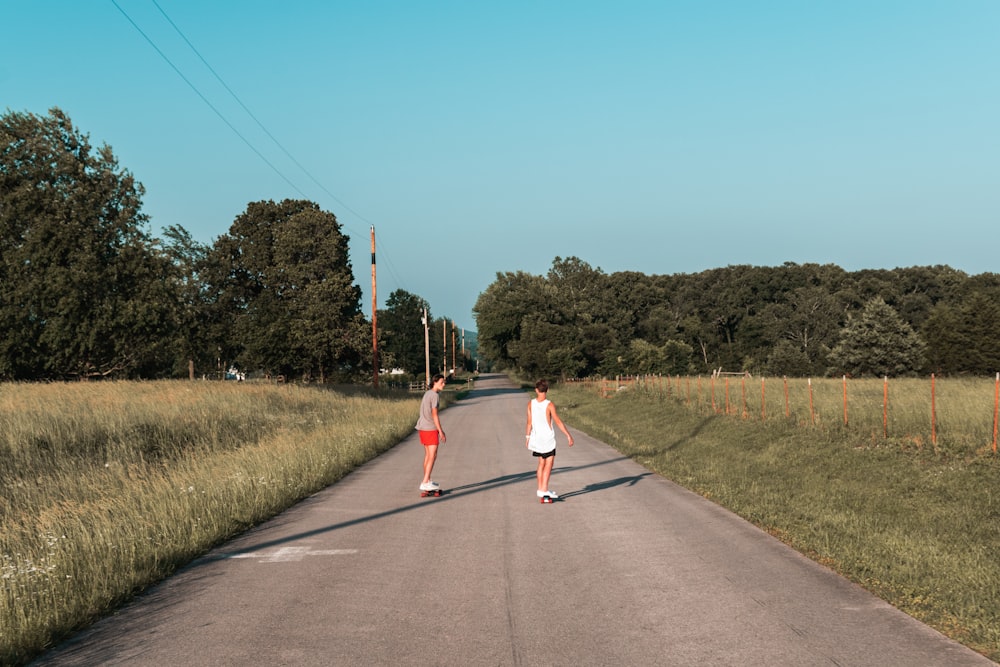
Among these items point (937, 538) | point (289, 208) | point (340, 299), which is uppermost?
point (289, 208)

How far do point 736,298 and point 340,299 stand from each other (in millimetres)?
69079

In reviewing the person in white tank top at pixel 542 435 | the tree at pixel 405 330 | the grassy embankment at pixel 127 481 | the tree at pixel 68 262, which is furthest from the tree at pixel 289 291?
the tree at pixel 405 330

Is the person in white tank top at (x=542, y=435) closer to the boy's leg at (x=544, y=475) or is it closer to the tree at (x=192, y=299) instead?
the boy's leg at (x=544, y=475)

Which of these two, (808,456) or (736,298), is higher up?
(736,298)

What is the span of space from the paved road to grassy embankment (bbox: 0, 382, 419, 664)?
0.40 m

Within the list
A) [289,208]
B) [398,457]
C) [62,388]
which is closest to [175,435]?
[398,457]

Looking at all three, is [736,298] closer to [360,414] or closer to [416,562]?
[360,414]

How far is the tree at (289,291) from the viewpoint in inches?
2275

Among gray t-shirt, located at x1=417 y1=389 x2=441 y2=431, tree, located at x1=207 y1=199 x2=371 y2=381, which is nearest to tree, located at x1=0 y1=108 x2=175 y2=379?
tree, located at x1=207 y1=199 x2=371 y2=381

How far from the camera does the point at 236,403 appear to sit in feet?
83.3

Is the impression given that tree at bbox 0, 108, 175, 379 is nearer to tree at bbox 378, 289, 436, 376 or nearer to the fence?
the fence

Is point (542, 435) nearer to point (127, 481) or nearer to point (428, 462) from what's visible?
point (428, 462)

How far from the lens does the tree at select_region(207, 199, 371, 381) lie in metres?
57.8

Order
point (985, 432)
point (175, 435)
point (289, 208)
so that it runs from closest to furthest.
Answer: point (985, 432)
point (175, 435)
point (289, 208)
